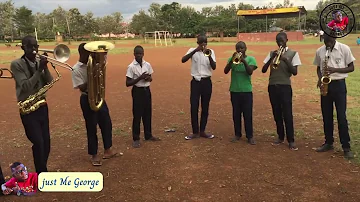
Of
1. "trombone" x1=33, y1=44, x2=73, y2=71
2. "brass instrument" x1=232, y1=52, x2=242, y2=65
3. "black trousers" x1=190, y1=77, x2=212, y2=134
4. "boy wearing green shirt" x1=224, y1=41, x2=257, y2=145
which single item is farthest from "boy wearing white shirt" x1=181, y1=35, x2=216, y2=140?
"trombone" x1=33, y1=44, x2=73, y2=71

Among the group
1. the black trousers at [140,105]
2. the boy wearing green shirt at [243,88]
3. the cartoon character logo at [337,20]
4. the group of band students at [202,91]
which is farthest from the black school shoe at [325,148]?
the black trousers at [140,105]

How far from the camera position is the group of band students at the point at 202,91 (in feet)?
14.6

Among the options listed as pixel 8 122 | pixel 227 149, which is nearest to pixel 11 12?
pixel 8 122

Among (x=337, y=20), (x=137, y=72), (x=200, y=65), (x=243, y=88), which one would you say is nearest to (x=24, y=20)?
(x=137, y=72)

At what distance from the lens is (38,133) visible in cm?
451

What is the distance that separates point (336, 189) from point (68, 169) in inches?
156

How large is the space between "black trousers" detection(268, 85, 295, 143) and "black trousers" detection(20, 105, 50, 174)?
12.7ft

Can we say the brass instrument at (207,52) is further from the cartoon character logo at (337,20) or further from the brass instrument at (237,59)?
the cartoon character logo at (337,20)

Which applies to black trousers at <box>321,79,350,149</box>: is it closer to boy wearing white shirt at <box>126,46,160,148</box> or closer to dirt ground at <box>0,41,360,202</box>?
dirt ground at <box>0,41,360,202</box>

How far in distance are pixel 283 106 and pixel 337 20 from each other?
1676 mm

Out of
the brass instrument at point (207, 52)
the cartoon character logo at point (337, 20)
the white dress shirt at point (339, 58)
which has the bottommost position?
the white dress shirt at point (339, 58)

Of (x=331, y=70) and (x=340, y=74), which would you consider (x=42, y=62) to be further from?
(x=340, y=74)

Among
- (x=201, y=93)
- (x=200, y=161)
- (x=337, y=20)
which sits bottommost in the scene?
(x=200, y=161)

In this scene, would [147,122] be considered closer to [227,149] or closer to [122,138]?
[122,138]
